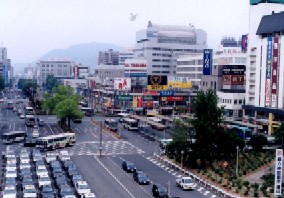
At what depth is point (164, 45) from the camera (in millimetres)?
124875

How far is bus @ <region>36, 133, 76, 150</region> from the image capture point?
49.2 metres

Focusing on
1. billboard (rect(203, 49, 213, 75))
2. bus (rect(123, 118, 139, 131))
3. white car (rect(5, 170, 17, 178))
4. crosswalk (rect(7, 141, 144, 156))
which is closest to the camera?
white car (rect(5, 170, 17, 178))

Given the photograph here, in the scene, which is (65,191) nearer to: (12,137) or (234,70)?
(12,137)

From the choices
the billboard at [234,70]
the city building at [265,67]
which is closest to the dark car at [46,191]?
the city building at [265,67]

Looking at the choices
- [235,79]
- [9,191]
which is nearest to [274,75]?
[235,79]

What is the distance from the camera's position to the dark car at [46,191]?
29655 mm

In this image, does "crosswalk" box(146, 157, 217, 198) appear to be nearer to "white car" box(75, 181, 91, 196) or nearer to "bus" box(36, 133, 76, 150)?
"white car" box(75, 181, 91, 196)

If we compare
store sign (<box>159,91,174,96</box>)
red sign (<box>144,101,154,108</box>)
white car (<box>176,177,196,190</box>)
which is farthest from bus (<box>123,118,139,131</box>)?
white car (<box>176,177,196,190</box>)

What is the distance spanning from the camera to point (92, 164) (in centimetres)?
4219

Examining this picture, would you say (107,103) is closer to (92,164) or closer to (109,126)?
(109,126)

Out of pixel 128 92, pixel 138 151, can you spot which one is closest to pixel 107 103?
pixel 128 92

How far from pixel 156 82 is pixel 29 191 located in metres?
53.5

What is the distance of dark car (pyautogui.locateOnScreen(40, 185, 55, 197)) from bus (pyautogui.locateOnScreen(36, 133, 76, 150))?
58.4 ft

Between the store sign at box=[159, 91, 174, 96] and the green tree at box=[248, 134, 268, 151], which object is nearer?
the green tree at box=[248, 134, 268, 151]
